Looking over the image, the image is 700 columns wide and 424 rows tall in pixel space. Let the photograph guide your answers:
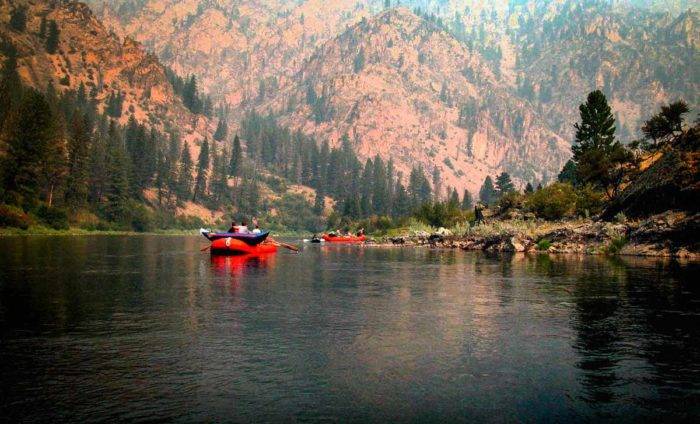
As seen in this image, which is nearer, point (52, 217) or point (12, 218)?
point (12, 218)

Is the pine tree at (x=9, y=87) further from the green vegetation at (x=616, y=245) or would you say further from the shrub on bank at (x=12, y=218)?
the green vegetation at (x=616, y=245)

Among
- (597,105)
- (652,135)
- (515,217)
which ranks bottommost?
(515,217)

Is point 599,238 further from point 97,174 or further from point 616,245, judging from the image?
point 97,174

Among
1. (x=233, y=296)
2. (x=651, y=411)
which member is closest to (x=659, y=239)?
(x=233, y=296)

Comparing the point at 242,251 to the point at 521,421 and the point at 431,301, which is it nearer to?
the point at 431,301

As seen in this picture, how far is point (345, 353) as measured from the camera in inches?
500

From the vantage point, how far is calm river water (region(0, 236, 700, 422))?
9.08 meters

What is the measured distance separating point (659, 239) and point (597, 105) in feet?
205

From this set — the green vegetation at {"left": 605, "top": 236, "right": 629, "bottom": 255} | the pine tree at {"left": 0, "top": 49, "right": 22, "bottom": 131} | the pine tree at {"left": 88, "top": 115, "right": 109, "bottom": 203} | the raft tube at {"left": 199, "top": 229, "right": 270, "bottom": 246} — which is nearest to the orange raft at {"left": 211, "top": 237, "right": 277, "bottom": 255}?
the raft tube at {"left": 199, "top": 229, "right": 270, "bottom": 246}

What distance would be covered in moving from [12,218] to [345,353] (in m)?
89.3

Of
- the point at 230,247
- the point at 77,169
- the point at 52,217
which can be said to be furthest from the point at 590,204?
the point at 77,169

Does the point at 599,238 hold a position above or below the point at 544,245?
above

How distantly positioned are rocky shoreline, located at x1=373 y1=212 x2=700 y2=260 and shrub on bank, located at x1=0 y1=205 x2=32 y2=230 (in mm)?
66299

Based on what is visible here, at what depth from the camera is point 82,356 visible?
39.2 feet
